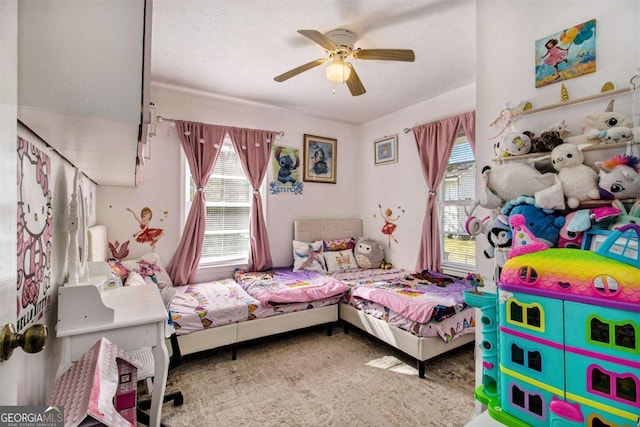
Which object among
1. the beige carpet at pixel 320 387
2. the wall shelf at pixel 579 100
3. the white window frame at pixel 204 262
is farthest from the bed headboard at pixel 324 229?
the wall shelf at pixel 579 100

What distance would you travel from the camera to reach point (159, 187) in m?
3.26

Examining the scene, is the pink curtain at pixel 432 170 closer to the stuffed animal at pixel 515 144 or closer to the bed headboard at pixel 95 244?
the stuffed animal at pixel 515 144

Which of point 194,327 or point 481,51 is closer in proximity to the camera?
point 481,51

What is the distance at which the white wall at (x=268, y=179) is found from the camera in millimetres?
3102

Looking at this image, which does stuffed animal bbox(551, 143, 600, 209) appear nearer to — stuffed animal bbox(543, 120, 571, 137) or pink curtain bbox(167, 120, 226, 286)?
stuffed animal bbox(543, 120, 571, 137)

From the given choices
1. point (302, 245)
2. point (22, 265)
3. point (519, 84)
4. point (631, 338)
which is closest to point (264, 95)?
point (302, 245)

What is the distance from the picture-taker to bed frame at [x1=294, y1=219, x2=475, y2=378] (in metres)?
2.29

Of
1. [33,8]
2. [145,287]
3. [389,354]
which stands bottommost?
[389,354]

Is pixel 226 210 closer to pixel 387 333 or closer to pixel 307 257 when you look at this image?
pixel 307 257

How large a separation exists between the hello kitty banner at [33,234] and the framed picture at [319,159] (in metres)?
3.12

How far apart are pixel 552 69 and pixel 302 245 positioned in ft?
10.0

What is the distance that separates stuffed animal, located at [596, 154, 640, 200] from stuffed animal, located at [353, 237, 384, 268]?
9.87 ft

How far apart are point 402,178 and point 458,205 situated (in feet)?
2.65

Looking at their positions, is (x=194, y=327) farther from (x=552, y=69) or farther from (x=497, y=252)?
(x=552, y=69)
